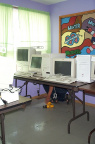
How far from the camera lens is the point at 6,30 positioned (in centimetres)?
410

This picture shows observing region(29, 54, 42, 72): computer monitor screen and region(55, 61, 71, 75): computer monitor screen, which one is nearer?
region(55, 61, 71, 75): computer monitor screen

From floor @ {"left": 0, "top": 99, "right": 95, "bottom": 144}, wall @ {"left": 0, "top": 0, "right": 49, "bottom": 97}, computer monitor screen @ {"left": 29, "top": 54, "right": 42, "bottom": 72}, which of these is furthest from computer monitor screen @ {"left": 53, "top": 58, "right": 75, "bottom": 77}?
wall @ {"left": 0, "top": 0, "right": 49, "bottom": 97}

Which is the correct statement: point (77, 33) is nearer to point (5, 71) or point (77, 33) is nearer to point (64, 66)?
point (64, 66)

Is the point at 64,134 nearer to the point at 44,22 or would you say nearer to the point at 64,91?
the point at 64,91

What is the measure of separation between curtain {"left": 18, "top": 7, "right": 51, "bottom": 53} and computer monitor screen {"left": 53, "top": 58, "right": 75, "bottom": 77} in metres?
1.04

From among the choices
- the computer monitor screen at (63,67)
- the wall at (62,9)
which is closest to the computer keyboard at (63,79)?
the computer monitor screen at (63,67)

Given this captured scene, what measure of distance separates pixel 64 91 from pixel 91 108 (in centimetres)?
77

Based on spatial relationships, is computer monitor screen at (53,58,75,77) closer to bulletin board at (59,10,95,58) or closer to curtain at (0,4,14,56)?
bulletin board at (59,10,95,58)

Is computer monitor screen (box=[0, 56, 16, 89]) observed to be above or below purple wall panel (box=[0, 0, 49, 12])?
below

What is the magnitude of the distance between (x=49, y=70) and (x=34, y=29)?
1.56 metres

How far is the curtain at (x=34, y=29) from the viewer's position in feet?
14.6

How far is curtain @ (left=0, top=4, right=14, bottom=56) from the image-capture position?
4012 mm

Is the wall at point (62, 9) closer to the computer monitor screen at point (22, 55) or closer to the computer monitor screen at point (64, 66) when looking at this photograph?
the computer monitor screen at point (22, 55)

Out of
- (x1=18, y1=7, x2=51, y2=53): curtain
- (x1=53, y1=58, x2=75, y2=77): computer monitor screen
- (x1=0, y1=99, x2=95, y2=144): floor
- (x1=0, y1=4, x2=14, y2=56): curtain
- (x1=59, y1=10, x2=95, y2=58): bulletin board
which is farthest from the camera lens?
(x1=18, y1=7, x2=51, y2=53): curtain
